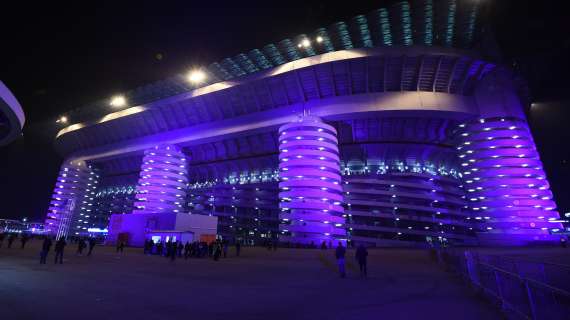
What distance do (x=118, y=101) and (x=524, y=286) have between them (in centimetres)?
7157

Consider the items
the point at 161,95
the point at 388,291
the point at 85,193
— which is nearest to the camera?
the point at 388,291

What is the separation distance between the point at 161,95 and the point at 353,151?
1603 inches

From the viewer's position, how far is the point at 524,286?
18.2 feet

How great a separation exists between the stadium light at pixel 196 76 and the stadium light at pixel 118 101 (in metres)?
17.7

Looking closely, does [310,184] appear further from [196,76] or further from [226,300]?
[226,300]

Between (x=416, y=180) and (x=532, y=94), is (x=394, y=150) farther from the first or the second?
(x=532, y=94)

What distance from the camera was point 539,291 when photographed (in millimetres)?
5211

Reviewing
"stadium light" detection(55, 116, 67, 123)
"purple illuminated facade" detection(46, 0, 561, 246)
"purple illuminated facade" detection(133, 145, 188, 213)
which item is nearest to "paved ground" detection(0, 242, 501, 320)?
"purple illuminated facade" detection(46, 0, 561, 246)

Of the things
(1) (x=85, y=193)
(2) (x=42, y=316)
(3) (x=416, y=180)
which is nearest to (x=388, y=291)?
(2) (x=42, y=316)

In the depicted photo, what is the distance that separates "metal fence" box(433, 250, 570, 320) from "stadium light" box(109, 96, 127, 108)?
220 ft

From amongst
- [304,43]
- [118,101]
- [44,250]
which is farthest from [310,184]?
[118,101]

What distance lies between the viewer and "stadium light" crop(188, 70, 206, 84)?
52809 millimetres

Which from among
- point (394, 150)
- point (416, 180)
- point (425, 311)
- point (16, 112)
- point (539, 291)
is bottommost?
point (425, 311)

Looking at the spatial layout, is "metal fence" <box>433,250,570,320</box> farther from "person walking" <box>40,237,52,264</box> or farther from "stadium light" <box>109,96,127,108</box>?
"stadium light" <box>109,96,127,108</box>
